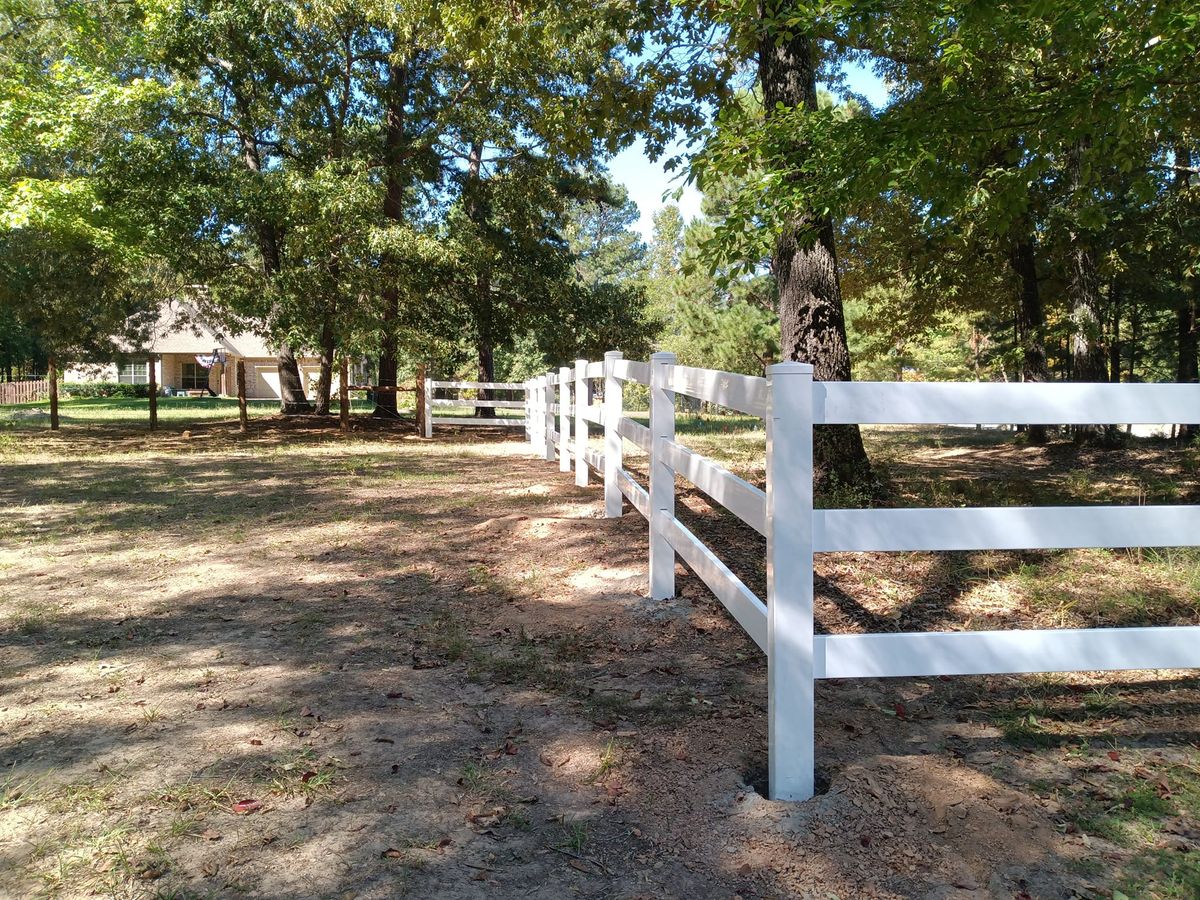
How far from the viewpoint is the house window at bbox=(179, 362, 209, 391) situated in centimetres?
5103

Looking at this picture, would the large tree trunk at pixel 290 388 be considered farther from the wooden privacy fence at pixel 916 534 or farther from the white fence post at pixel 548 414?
the wooden privacy fence at pixel 916 534

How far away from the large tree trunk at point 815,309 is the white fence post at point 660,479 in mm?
3073

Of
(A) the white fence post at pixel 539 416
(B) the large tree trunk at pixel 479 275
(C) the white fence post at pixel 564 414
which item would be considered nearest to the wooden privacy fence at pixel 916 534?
(C) the white fence post at pixel 564 414

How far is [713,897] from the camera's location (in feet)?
8.38

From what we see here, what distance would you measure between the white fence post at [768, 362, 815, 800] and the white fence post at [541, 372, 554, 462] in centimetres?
971

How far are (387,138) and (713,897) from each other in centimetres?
2001

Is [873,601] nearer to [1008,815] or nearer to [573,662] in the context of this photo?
[573,662]

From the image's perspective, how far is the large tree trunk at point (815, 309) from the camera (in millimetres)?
8055

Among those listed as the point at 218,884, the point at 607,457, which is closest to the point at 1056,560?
the point at 607,457

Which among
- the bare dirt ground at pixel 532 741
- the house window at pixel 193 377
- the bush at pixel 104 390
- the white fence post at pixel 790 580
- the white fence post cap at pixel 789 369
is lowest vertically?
the bare dirt ground at pixel 532 741

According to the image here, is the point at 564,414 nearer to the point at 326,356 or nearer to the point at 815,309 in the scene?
the point at 815,309

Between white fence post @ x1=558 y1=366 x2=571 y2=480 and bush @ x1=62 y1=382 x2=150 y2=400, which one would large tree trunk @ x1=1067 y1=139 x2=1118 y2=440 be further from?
bush @ x1=62 y1=382 x2=150 y2=400

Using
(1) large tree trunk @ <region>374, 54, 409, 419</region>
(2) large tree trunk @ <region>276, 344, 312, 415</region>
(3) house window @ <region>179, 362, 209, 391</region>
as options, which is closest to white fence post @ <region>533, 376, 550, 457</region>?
(1) large tree trunk @ <region>374, 54, 409, 419</region>

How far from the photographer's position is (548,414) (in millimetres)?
13180
